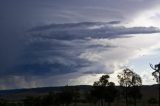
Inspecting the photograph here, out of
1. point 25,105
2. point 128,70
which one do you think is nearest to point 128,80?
point 128,70

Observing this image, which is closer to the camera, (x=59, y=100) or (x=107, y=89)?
(x=107, y=89)

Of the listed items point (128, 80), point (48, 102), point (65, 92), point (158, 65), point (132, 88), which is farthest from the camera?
point (48, 102)

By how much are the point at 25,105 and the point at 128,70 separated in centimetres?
6946

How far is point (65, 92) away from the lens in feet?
486

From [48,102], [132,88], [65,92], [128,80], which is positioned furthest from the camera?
[48,102]

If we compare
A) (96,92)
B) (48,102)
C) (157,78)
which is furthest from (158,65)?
(48,102)

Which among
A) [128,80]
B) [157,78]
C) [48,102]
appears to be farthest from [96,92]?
[48,102]

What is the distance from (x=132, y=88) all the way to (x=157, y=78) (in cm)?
2574

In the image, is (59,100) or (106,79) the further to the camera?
(59,100)

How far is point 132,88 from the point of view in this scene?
12050 centimetres

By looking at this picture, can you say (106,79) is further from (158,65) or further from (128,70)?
(158,65)

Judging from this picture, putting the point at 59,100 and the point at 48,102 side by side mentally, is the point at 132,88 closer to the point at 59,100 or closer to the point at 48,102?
the point at 59,100

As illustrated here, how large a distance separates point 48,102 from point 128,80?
182ft

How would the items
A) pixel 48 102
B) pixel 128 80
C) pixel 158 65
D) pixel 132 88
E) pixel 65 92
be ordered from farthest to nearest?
pixel 48 102 < pixel 65 92 < pixel 132 88 < pixel 128 80 < pixel 158 65
